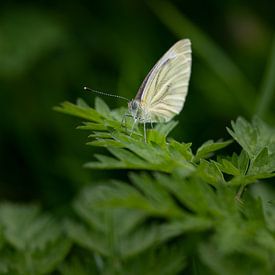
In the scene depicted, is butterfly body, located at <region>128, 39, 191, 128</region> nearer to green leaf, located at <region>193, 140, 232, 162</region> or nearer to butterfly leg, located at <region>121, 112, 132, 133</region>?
butterfly leg, located at <region>121, 112, 132, 133</region>

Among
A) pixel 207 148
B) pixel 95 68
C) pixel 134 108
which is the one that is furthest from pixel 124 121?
pixel 95 68

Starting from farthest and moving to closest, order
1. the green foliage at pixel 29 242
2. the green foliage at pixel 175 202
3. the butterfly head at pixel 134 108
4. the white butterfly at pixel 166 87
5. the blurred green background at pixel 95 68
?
the blurred green background at pixel 95 68 < the white butterfly at pixel 166 87 < the butterfly head at pixel 134 108 < the green foliage at pixel 29 242 < the green foliage at pixel 175 202

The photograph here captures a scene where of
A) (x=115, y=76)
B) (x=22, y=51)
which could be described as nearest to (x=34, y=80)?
(x=22, y=51)

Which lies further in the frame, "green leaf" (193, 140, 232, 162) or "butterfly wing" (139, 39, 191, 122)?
"butterfly wing" (139, 39, 191, 122)

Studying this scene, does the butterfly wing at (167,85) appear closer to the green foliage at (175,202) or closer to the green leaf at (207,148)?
the green foliage at (175,202)

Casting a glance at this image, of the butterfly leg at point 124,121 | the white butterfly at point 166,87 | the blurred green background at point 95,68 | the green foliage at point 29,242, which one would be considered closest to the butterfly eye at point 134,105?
the white butterfly at point 166,87

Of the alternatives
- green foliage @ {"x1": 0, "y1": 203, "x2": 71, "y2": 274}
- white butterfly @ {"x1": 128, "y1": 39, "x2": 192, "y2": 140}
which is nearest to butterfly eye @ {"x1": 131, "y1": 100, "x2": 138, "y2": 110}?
white butterfly @ {"x1": 128, "y1": 39, "x2": 192, "y2": 140}

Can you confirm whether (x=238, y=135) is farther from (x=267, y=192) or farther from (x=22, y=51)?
(x=22, y=51)
